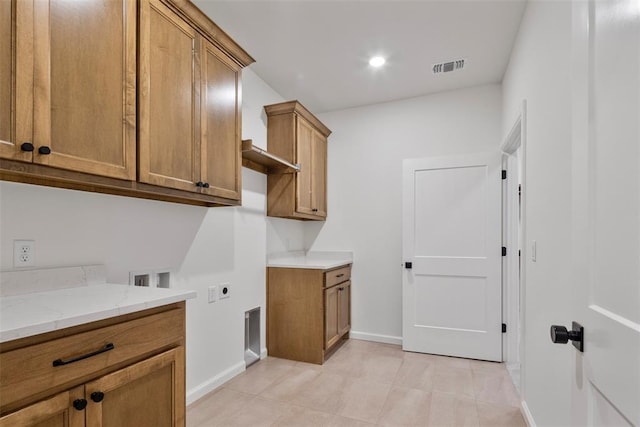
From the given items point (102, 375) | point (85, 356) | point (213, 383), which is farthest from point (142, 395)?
point (213, 383)

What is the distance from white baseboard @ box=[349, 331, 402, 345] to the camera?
3742 millimetres

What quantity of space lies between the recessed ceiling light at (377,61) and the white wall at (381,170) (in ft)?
2.93

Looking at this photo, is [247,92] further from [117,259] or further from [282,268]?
[117,259]

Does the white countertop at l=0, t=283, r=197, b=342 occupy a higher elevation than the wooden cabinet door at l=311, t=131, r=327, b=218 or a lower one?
lower

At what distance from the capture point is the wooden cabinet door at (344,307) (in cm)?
359

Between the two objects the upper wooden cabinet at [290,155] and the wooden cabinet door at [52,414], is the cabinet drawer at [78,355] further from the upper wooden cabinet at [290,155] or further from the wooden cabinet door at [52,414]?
the upper wooden cabinet at [290,155]

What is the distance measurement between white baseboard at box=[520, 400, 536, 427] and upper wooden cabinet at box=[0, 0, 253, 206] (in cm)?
232

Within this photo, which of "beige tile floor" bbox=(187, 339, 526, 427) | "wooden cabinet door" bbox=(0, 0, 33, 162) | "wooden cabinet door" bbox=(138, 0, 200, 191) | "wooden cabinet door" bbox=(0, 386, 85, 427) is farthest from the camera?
"beige tile floor" bbox=(187, 339, 526, 427)

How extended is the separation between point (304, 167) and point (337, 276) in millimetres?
1194

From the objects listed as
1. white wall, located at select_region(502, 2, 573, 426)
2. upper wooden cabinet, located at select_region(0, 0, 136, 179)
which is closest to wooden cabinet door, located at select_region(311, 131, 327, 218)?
white wall, located at select_region(502, 2, 573, 426)

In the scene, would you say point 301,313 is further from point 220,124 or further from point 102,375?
point 102,375

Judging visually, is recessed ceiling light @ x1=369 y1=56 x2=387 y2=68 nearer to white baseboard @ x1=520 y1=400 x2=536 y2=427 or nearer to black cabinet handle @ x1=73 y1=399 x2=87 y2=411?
white baseboard @ x1=520 y1=400 x2=536 y2=427

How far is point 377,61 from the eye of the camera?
299 cm

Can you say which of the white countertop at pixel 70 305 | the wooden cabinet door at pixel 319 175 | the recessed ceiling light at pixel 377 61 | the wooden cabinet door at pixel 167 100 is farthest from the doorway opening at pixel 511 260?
A: the white countertop at pixel 70 305
